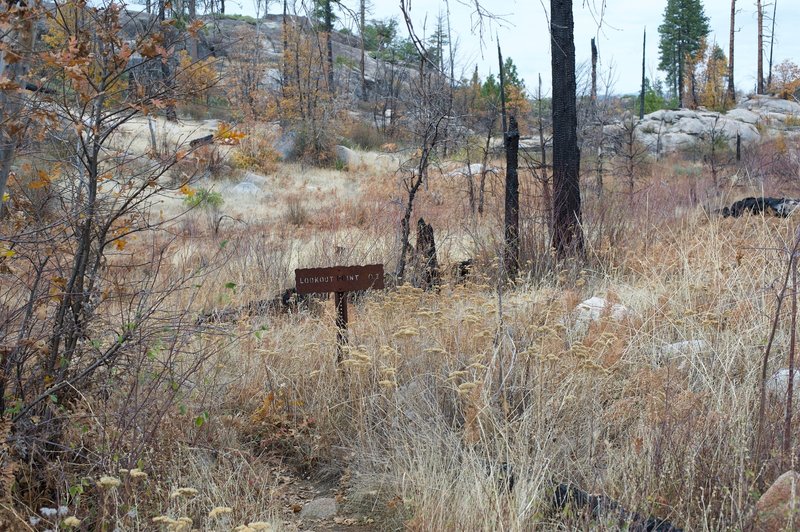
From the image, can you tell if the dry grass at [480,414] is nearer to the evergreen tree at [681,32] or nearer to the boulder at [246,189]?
the boulder at [246,189]

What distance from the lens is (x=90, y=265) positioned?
3.84 metres

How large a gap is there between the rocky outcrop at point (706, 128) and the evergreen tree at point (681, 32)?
48.5ft

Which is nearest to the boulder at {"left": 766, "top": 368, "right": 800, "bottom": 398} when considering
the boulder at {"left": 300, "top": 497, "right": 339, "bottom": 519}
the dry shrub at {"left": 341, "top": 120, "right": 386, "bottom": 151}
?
the boulder at {"left": 300, "top": 497, "right": 339, "bottom": 519}

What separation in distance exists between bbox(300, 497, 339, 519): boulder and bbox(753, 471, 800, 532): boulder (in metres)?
1.89

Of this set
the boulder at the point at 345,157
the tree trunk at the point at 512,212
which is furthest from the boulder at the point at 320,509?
the boulder at the point at 345,157

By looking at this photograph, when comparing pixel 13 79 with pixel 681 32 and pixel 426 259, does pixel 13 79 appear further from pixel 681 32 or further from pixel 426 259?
pixel 681 32

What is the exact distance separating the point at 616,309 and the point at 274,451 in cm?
272

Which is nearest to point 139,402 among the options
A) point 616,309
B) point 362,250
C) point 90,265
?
point 90,265

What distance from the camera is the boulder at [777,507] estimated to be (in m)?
2.47

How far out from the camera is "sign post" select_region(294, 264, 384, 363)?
4.64 metres

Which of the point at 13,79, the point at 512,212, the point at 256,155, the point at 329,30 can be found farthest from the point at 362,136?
the point at 13,79

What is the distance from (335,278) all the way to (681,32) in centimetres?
5795

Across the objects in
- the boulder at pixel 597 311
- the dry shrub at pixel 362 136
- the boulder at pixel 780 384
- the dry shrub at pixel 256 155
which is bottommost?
the boulder at pixel 780 384

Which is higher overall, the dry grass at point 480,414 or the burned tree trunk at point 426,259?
the burned tree trunk at point 426,259
